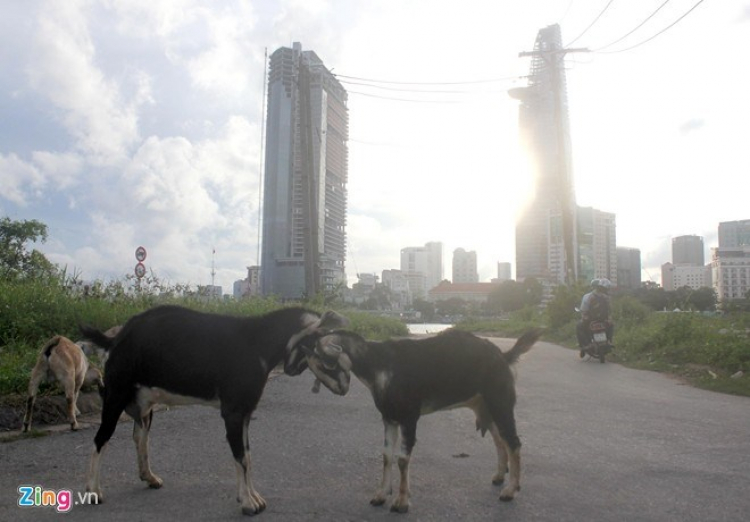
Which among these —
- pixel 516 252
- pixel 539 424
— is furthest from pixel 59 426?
pixel 516 252

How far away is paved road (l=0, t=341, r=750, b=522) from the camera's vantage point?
3576 mm

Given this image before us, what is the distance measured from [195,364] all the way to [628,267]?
4294 centimetres

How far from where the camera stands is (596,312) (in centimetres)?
1284

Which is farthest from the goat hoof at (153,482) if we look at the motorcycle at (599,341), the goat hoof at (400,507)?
the motorcycle at (599,341)

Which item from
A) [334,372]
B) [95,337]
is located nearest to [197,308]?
[95,337]

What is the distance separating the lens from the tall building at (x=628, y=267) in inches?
1598

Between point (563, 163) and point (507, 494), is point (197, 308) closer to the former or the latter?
point (507, 494)

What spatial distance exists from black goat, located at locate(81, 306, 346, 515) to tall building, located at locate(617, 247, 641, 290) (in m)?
40.3

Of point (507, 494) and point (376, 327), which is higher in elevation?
point (376, 327)

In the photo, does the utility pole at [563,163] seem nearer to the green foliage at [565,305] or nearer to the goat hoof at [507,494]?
the green foliage at [565,305]

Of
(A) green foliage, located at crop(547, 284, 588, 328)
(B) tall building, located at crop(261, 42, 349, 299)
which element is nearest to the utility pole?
(A) green foliage, located at crop(547, 284, 588, 328)

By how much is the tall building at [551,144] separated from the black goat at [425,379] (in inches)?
884

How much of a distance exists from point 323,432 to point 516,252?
1806 inches

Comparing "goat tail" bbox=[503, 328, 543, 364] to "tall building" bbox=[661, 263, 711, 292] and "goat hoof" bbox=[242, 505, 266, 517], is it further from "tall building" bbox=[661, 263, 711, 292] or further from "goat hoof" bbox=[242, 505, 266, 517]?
"tall building" bbox=[661, 263, 711, 292]
